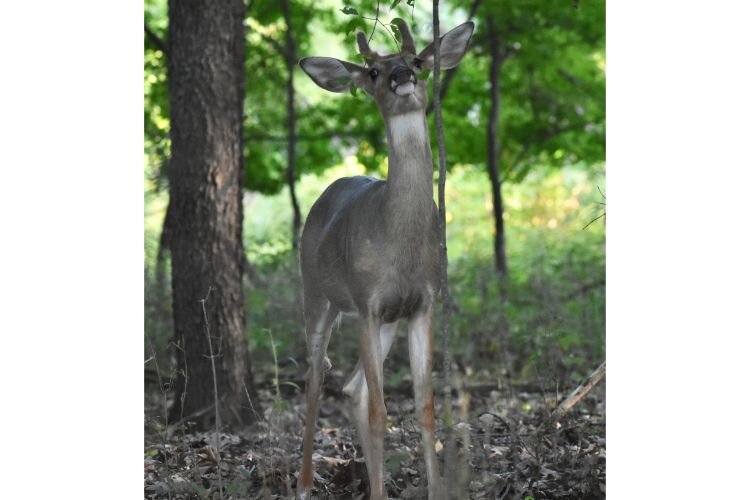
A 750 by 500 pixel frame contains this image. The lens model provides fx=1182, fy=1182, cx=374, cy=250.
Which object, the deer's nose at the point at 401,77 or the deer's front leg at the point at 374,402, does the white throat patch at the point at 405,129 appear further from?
the deer's front leg at the point at 374,402

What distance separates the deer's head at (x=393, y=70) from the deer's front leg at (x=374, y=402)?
0.78 metres

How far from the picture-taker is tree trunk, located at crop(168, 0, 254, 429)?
6.18 meters

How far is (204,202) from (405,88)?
2.40 meters

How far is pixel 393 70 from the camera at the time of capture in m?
4.07

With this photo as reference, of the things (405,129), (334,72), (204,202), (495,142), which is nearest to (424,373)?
(405,129)

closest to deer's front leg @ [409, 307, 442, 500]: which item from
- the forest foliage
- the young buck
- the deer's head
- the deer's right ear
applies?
the young buck

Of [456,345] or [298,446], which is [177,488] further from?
[456,345]

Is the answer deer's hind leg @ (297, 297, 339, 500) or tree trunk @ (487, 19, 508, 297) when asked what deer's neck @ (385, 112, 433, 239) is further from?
tree trunk @ (487, 19, 508, 297)

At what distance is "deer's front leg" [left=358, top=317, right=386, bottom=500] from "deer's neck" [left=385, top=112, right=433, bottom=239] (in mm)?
362

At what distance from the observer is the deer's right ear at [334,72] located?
4.29m
